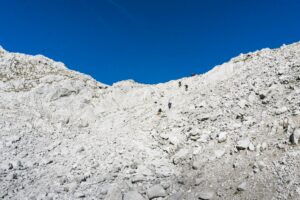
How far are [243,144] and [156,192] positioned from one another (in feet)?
18.2

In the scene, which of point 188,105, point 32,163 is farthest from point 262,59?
point 32,163

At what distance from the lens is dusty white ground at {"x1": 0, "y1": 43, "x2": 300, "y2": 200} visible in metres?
16.3

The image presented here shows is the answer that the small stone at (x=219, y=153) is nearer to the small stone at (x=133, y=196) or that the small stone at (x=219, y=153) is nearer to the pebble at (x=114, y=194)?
the small stone at (x=133, y=196)

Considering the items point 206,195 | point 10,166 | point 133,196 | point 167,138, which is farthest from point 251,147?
point 10,166

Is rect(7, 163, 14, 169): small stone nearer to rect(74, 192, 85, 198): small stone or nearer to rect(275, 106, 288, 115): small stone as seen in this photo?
rect(74, 192, 85, 198): small stone

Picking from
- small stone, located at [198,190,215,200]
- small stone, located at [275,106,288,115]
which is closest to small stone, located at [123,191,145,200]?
small stone, located at [198,190,215,200]

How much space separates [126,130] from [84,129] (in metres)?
4.56

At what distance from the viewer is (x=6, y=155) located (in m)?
21.3

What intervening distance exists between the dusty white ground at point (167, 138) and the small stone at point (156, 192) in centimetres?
6

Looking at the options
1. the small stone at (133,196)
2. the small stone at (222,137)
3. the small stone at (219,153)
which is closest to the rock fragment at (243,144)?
the small stone at (219,153)

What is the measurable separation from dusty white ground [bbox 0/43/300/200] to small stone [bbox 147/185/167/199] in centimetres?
6

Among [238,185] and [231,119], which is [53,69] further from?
[238,185]

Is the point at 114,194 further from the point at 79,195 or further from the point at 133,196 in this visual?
the point at 79,195

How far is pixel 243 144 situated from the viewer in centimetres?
1766
